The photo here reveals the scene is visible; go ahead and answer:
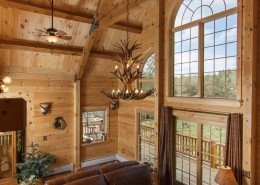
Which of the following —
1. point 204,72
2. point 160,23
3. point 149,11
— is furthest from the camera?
Result: point 149,11

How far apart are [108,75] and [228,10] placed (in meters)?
4.62

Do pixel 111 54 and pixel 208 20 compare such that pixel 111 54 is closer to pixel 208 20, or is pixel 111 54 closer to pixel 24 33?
pixel 24 33

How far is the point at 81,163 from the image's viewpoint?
23.5 feet

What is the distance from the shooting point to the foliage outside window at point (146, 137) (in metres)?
6.49

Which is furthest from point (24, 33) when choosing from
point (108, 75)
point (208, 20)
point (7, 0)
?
point (208, 20)

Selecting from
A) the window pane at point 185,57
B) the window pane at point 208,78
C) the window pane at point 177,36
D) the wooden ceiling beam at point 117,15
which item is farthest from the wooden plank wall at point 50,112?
the window pane at point 208,78

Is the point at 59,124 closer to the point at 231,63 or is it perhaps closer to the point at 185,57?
the point at 185,57

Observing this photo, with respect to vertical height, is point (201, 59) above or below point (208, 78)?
above

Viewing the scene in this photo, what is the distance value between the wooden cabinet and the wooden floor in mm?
4646

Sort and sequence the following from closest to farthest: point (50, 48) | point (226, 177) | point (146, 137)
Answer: point (226, 177), point (50, 48), point (146, 137)

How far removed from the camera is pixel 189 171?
4977mm

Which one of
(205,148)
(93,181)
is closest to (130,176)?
(93,181)

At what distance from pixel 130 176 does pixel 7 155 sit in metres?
3.88

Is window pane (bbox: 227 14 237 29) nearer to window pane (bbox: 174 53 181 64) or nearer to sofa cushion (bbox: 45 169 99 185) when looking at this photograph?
window pane (bbox: 174 53 181 64)
